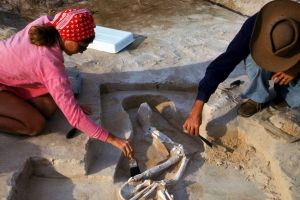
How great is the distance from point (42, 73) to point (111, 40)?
66.0 inches

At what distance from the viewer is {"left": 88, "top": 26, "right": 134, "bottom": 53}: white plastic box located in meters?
4.34

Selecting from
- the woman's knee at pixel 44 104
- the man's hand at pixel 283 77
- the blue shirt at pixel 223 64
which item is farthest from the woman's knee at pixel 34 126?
the man's hand at pixel 283 77

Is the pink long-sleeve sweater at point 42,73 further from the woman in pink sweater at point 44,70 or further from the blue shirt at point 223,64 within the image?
the blue shirt at point 223,64

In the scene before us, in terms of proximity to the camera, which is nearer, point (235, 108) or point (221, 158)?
point (221, 158)

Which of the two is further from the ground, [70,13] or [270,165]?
[70,13]

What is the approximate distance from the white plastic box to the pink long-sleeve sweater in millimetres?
1363

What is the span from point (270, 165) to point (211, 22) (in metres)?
2.41

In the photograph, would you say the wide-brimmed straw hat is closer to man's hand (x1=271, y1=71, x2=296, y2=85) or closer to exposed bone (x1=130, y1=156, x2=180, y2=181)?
man's hand (x1=271, y1=71, x2=296, y2=85)

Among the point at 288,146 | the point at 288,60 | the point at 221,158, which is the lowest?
the point at 221,158

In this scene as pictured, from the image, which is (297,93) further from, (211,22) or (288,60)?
(211,22)

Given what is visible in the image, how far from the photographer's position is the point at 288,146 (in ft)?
10.6

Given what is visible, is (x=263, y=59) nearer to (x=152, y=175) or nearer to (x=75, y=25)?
(x=152, y=175)

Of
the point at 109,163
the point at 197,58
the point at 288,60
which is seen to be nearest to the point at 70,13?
the point at 109,163

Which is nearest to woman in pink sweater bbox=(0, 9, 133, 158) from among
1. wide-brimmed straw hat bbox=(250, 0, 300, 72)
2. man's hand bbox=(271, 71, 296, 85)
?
wide-brimmed straw hat bbox=(250, 0, 300, 72)
